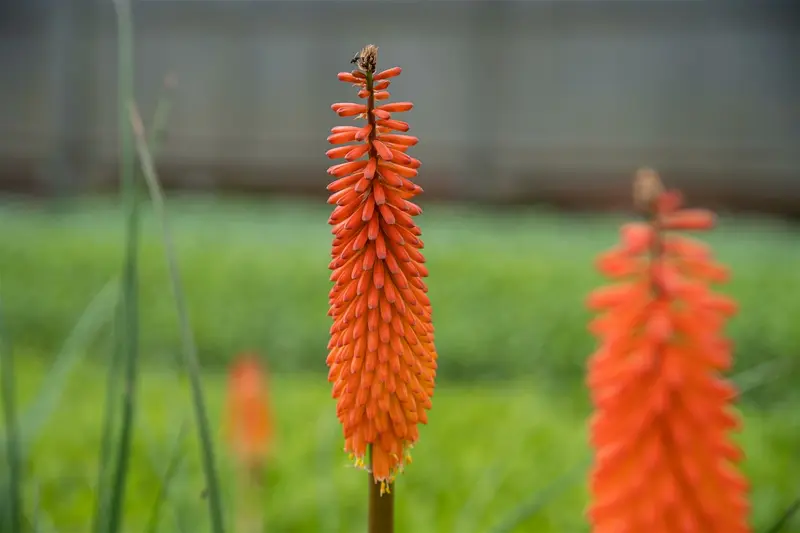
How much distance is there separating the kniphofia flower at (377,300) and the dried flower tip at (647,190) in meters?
0.33

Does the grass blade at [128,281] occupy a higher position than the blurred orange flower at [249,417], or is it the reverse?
the grass blade at [128,281]

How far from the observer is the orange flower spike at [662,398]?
588 mm

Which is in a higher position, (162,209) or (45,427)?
(162,209)

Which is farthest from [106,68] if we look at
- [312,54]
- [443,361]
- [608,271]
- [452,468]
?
[608,271]

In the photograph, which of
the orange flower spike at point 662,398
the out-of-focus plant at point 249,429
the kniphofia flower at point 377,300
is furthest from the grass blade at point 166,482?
the out-of-focus plant at point 249,429

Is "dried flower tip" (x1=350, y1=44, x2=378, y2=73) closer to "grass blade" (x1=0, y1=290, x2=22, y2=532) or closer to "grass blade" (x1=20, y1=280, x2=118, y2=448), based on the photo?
"grass blade" (x1=0, y1=290, x2=22, y2=532)

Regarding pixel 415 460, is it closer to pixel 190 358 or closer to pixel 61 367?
pixel 61 367

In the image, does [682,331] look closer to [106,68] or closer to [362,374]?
[362,374]

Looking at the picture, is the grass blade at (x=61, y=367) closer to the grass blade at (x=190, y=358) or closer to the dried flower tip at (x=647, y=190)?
the grass blade at (x=190, y=358)

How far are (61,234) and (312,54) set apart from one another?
7.89ft

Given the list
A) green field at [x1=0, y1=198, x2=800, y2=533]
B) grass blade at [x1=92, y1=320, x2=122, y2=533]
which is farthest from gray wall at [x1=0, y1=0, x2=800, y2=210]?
grass blade at [x1=92, y1=320, x2=122, y2=533]

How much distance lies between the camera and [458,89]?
17.3 ft

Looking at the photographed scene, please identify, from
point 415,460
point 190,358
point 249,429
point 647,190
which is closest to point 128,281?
point 190,358

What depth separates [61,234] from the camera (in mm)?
3633
